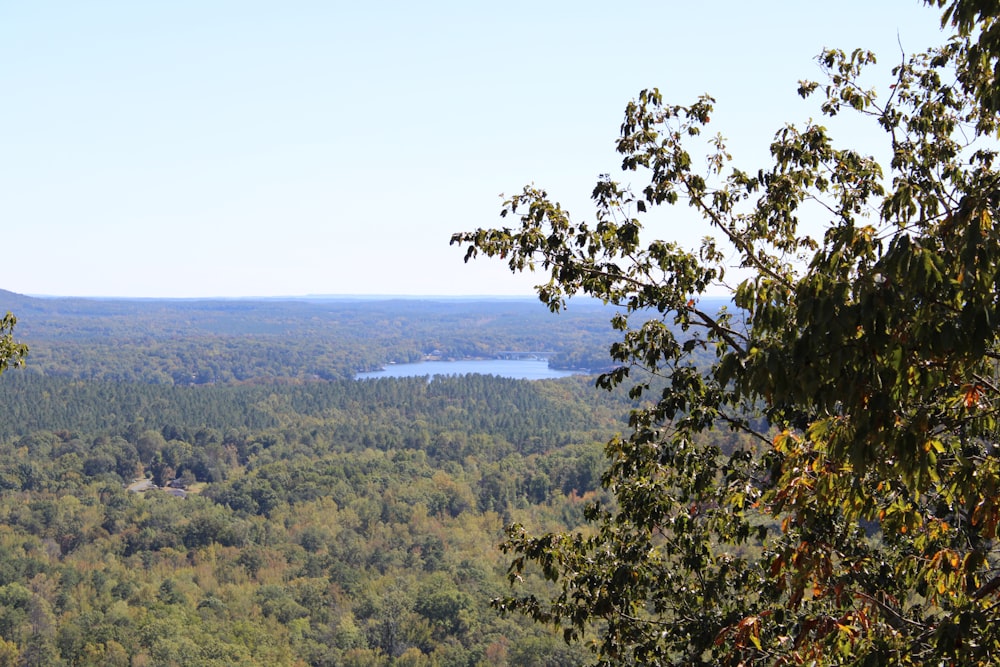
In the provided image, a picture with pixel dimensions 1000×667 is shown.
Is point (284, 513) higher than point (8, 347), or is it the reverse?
point (8, 347)

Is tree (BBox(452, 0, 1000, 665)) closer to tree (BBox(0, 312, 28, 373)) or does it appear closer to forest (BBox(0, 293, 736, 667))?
tree (BBox(0, 312, 28, 373))

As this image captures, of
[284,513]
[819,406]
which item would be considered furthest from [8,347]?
[284,513]

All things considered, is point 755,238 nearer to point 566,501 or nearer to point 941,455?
Result: point 941,455

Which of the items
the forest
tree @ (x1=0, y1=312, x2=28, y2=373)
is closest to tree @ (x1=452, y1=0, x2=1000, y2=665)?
tree @ (x1=0, y1=312, x2=28, y2=373)

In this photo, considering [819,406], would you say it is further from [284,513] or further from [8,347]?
[284,513]

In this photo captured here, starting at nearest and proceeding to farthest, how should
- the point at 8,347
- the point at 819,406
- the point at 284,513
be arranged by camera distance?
the point at 819,406
the point at 8,347
the point at 284,513

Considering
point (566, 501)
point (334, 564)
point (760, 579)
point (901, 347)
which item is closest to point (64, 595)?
point (334, 564)

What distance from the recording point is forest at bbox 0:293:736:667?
1615 inches

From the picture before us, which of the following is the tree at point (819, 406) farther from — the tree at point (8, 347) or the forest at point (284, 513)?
the forest at point (284, 513)

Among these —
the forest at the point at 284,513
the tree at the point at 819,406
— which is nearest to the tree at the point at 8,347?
the tree at the point at 819,406

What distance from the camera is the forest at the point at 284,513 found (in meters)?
41.0

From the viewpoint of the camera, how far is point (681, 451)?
7.28 metres

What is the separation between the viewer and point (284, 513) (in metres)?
66.9

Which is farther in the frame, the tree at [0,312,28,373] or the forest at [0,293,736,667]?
the forest at [0,293,736,667]
